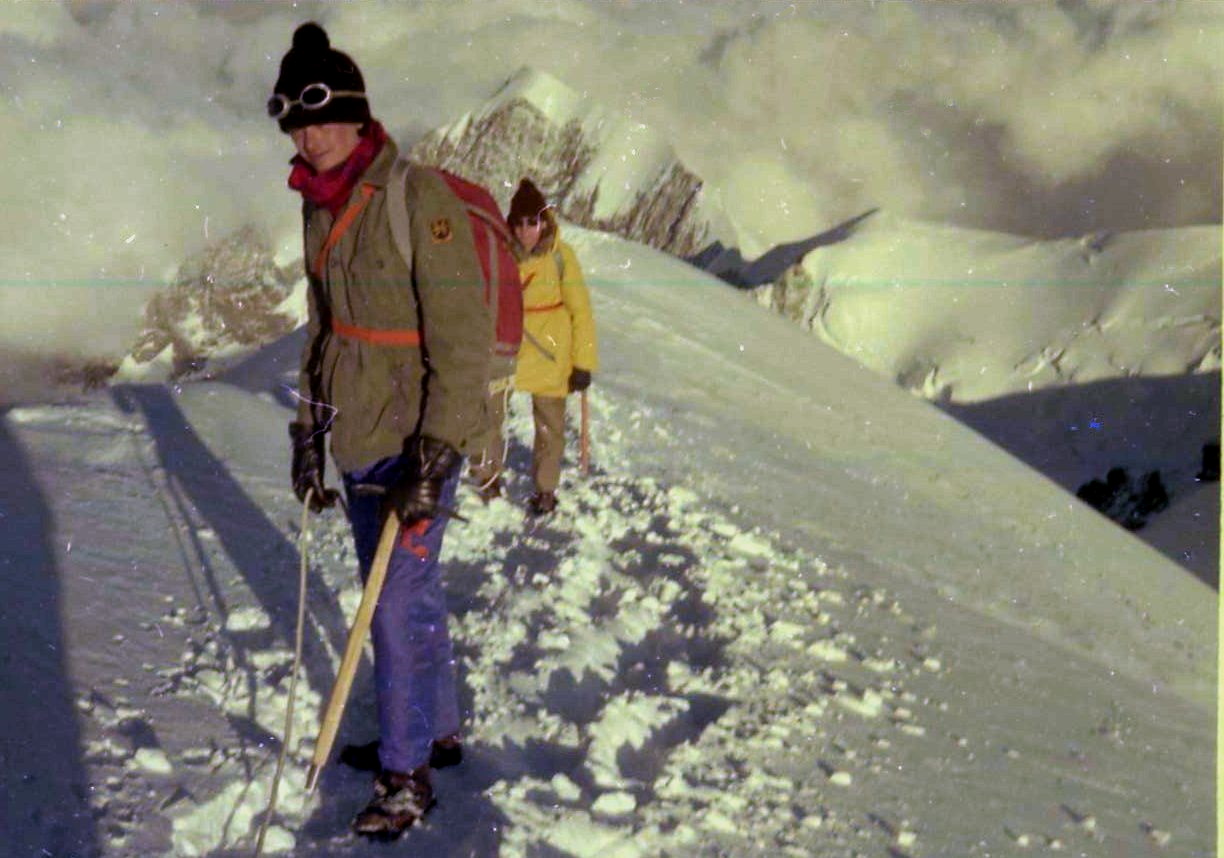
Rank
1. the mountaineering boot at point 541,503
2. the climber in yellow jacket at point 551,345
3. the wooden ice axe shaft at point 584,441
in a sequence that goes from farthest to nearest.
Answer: the wooden ice axe shaft at point 584,441 → the mountaineering boot at point 541,503 → the climber in yellow jacket at point 551,345

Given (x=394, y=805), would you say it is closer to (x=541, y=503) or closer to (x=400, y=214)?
(x=400, y=214)

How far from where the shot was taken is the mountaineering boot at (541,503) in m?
7.88

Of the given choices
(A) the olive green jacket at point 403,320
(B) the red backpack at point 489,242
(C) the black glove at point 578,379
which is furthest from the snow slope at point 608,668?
(B) the red backpack at point 489,242

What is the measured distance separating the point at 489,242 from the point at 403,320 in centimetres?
36

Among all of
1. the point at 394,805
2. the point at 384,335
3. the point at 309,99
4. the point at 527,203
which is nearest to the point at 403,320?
the point at 384,335

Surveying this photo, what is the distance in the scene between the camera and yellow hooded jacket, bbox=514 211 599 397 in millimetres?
7688

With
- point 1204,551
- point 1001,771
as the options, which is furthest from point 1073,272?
point 1001,771

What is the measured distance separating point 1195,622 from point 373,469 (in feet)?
32.7

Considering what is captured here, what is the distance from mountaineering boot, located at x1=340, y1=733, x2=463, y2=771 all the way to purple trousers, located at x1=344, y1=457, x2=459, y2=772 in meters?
0.28

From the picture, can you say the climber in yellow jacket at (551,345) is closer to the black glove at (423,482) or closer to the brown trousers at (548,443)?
the brown trousers at (548,443)

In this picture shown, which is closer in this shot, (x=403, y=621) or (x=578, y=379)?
(x=403, y=621)

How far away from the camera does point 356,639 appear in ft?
12.5

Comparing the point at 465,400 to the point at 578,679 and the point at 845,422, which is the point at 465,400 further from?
the point at 845,422

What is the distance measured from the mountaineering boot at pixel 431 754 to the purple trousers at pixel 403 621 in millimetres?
275
